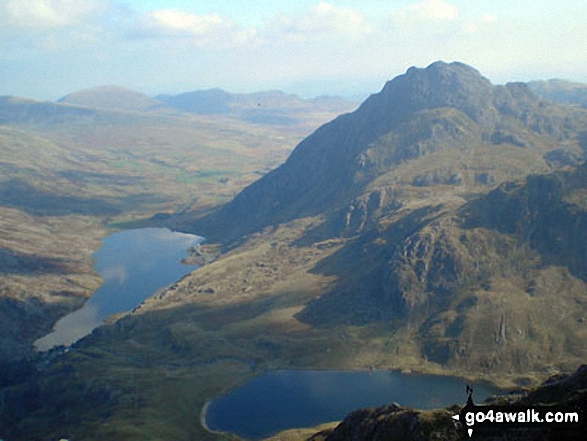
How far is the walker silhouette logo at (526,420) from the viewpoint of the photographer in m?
66.1

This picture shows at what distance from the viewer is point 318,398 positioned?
184750 mm

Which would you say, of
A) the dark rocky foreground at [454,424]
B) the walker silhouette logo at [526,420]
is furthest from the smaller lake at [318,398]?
the walker silhouette logo at [526,420]

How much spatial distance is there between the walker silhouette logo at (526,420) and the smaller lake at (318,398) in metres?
104

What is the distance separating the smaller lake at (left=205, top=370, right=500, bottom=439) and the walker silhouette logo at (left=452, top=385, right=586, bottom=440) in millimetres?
104057

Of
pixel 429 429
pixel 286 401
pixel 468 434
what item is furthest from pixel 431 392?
pixel 468 434

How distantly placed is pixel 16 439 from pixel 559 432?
161 m

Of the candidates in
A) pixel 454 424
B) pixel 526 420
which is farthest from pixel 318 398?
pixel 526 420

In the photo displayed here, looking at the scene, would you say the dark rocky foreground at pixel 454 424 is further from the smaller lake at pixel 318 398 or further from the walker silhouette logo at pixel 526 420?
the smaller lake at pixel 318 398

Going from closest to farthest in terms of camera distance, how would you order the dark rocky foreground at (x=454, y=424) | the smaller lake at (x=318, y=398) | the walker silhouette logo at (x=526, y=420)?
1. the walker silhouette logo at (x=526, y=420)
2. the dark rocky foreground at (x=454, y=424)
3. the smaller lake at (x=318, y=398)

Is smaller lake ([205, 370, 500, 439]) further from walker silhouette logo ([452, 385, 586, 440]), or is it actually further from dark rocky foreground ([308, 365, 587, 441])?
walker silhouette logo ([452, 385, 586, 440])

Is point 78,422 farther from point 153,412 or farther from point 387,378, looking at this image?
point 387,378

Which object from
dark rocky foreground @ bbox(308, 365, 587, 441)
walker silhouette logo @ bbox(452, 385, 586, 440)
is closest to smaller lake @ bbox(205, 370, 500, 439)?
dark rocky foreground @ bbox(308, 365, 587, 441)

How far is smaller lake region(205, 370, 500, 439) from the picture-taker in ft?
568

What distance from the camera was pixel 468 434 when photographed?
7588cm
